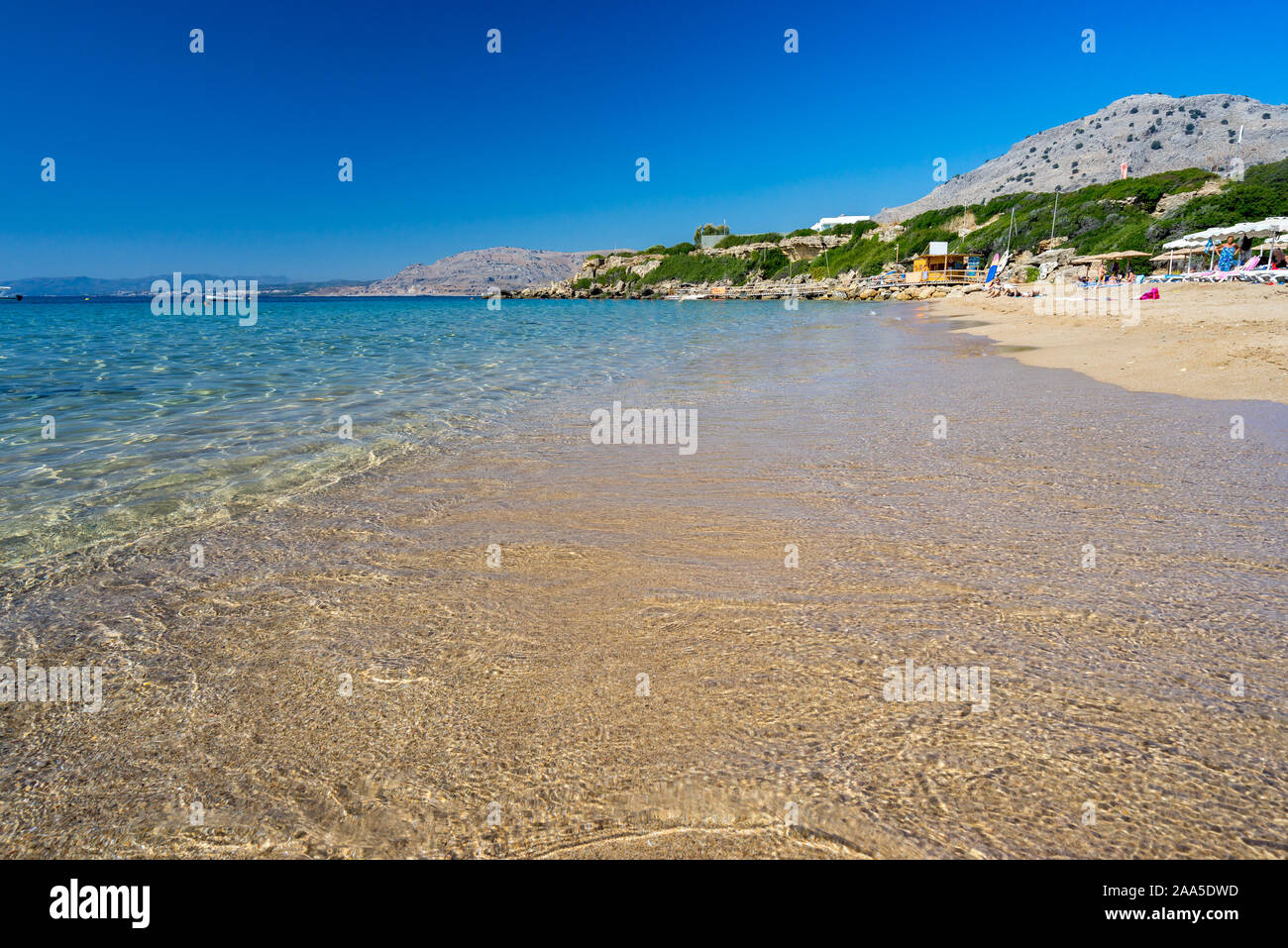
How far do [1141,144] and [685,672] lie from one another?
501 feet

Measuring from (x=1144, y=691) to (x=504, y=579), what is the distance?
3195 millimetres

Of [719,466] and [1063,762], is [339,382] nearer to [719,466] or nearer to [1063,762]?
[719,466]

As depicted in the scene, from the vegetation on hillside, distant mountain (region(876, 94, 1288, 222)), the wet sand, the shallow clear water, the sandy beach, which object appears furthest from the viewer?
distant mountain (region(876, 94, 1288, 222))

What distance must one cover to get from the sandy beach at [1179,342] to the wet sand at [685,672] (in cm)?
502

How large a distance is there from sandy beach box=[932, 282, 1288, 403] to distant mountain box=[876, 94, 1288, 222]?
99.8m

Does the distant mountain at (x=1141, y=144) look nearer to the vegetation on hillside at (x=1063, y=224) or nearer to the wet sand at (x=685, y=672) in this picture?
the vegetation on hillside at (x=1063, y=224)

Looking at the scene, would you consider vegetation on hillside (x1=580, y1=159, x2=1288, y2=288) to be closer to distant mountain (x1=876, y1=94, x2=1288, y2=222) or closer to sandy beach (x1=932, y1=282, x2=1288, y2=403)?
sandy beach (x1=932, y1=282, x2=1288, y2=403)

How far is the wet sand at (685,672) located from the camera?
6.61 ft

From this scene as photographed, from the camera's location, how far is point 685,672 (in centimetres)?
284

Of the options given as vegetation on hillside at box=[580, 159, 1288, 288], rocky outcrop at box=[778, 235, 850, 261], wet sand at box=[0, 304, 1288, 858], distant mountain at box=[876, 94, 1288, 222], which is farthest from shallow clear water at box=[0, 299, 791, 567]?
distant mountain at box=[876, 94, 1288, 222]

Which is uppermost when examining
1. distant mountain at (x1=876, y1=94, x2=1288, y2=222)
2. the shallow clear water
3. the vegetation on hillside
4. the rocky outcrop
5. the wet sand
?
distant mountain at (x1=876, y1=94, x2=1288, y2=222)

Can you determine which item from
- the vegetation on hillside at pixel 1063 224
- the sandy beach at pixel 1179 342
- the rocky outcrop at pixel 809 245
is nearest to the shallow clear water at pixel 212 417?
the sandy beach at pixel 1179 342

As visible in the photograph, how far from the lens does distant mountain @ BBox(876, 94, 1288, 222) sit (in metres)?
101

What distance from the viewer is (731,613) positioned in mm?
3367
